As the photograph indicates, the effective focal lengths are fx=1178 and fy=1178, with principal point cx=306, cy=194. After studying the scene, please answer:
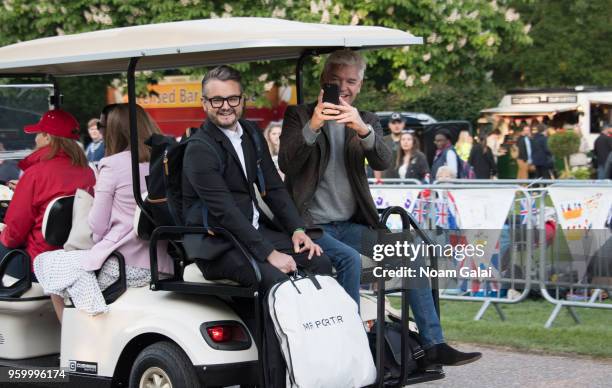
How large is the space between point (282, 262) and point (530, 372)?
2.87 metres

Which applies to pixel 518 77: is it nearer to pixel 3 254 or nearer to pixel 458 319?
pixel 458 319

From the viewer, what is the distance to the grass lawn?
8625 millimetres

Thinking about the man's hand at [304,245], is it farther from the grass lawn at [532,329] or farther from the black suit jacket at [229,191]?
the grass lawn at [532,329]

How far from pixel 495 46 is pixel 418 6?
7.46ft

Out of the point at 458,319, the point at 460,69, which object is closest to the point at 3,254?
the point at 458,319

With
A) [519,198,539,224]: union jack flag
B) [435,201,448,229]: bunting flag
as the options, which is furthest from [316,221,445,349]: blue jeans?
[435,201,448,229]: bunting flag

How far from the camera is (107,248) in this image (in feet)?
20.6

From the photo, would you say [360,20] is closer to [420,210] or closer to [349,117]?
[420,210]

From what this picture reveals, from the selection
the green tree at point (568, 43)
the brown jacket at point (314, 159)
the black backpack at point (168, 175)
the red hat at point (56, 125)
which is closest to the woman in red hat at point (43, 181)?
the red hat at point (56, 125)

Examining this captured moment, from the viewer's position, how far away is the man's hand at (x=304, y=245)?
5754 mm

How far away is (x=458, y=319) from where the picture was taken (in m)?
9.93

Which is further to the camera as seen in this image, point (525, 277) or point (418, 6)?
point (418, 6)

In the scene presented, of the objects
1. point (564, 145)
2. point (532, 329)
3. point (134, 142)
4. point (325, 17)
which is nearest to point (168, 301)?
point (134, 142)

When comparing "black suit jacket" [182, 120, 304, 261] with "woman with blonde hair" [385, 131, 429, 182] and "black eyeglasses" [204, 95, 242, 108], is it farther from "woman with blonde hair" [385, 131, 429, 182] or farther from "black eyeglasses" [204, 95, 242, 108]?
"woman with blonde hair" [385, 131, 429, 182]
